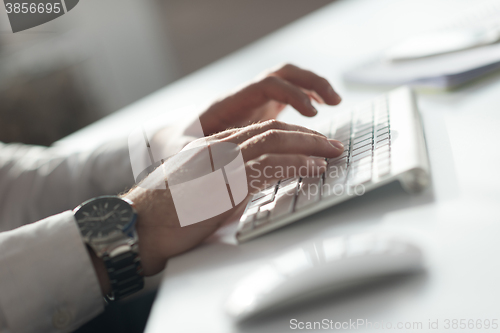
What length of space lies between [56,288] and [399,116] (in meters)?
0.39

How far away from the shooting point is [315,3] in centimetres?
224

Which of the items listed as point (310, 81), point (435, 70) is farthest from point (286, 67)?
point (435, 70)

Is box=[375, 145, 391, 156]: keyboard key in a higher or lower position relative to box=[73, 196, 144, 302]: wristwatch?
higher

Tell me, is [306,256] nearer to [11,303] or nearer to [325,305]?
[325,305]

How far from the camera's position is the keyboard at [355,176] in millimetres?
362

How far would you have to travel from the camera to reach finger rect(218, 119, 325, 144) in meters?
0.46

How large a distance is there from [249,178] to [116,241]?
0.46 ft

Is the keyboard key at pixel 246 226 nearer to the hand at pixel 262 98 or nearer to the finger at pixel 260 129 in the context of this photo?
the finger at pixel 260 129

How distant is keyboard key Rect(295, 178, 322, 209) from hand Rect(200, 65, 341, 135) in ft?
0.75

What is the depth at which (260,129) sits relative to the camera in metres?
0.47

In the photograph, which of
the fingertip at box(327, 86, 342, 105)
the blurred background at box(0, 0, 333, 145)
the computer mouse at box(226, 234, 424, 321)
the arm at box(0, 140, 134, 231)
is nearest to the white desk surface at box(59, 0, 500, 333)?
the computer mouse at box(226, 234, 424, 321)

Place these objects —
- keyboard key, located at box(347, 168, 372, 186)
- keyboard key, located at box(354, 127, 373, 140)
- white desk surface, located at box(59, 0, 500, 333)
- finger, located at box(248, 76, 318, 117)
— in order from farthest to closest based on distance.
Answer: finger, located at box(248, 76, 318, 117)
keyboard key, located at box(354, 127, 373, 140)
keyboard key, located at box(347, 168, 372, 186)
white desk surface, located at box(59, 0, 500, 333)

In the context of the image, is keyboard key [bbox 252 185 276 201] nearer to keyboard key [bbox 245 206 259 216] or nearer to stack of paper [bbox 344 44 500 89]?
keyboard key [bbox 245 206 259 216]

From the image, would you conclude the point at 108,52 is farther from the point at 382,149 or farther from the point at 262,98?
the point at 382,149
